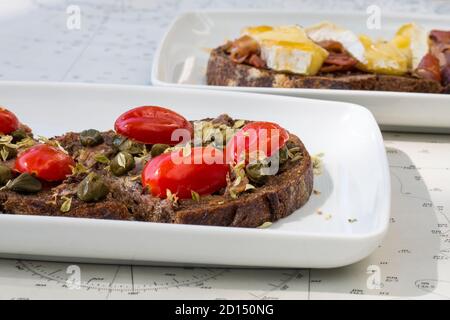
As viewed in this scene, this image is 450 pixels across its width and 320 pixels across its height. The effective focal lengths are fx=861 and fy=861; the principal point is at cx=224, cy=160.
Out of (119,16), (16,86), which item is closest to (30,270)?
(16,86)

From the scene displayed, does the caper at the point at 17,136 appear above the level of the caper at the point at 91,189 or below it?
above

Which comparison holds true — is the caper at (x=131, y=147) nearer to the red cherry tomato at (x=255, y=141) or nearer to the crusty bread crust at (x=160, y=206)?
the crusty bread crust at (x=160, y=206)

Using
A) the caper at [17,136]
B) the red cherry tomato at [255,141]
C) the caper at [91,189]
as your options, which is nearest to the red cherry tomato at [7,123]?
the caper at [17,136]

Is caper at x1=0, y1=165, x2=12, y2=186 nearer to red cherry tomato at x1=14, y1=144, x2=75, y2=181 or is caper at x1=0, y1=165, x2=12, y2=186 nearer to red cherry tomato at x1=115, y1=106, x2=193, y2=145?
red cherry tomato at x1=14, y1=144, x2=75, y2=181

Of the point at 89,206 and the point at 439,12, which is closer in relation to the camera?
the point at 89,206

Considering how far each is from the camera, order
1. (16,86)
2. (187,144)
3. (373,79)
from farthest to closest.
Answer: (373,79), (16,86), (187,144)

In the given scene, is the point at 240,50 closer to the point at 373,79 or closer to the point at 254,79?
the point at 254,79
